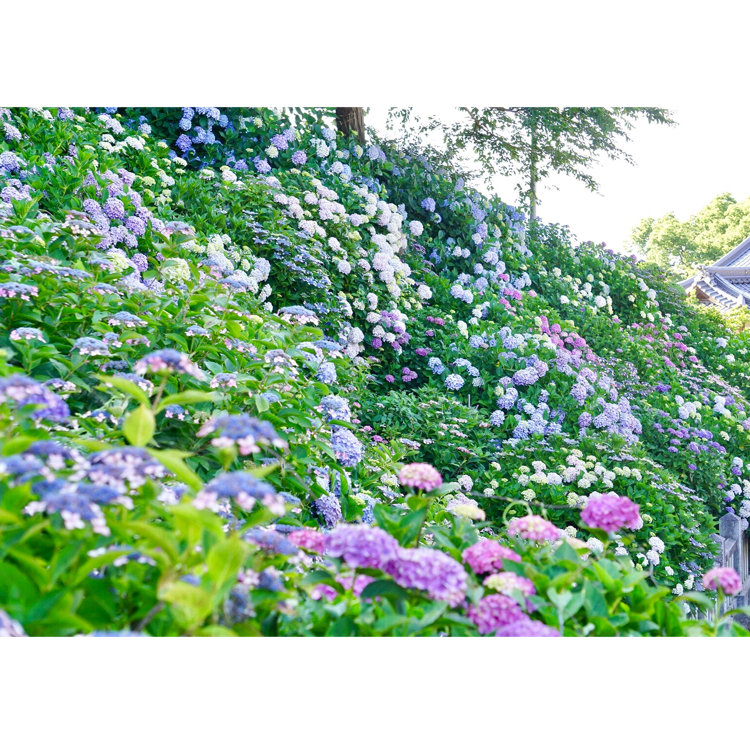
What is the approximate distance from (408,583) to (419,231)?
4.32m

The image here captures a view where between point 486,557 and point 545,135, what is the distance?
5356 millimetres

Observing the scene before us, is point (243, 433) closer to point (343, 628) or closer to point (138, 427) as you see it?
point (138, 427)

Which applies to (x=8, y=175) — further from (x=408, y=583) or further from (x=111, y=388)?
(x=408, y=583)

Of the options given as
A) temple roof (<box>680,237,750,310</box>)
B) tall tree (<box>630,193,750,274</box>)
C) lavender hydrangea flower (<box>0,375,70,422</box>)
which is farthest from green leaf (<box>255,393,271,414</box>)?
temple roof (<box>680,237,750,310</box>)

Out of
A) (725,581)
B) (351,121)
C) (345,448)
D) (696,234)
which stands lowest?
(345,448)

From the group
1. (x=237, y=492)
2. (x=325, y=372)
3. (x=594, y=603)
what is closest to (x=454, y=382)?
(x=325, y=372)

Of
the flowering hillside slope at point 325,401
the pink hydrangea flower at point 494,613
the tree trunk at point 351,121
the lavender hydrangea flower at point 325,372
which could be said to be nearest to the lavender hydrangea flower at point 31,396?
the flowering hillside slope at point 325,401

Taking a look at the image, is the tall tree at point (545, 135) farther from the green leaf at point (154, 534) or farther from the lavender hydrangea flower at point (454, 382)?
the green leaf at point (154, 534)

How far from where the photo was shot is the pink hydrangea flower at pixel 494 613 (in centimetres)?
99

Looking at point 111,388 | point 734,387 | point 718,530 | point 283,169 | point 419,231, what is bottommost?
point 718,530

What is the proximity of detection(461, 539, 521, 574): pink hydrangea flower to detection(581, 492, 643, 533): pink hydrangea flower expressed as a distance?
14 centimetres

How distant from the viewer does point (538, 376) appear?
12.6ft

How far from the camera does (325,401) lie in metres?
1.92
